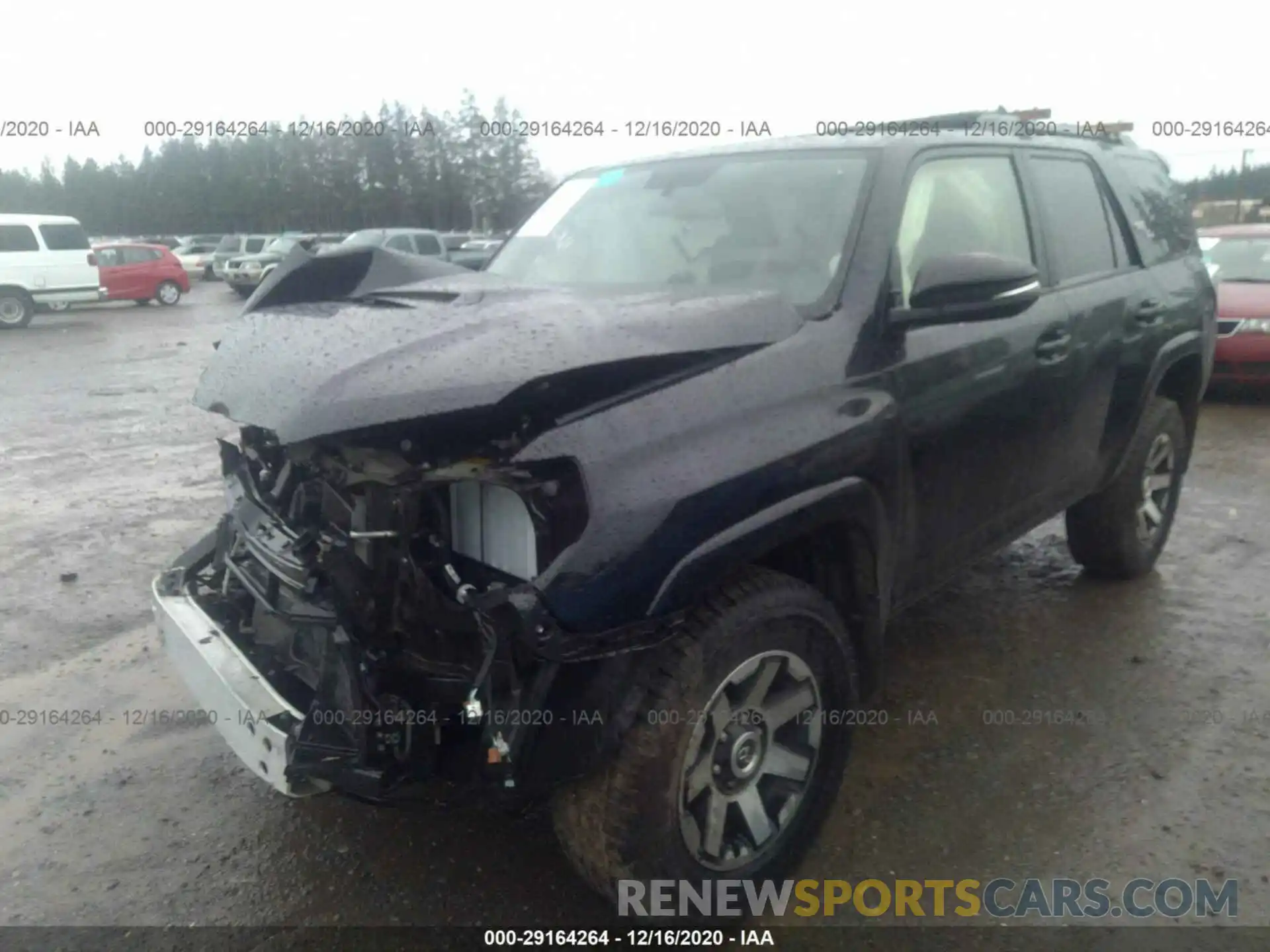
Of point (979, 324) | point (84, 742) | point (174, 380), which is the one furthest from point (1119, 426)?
point (174, 380)

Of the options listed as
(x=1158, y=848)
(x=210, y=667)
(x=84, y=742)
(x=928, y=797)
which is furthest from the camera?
(x=84, y=742)

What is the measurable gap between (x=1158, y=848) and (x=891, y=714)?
992 millimetres

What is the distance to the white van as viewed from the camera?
771 inches

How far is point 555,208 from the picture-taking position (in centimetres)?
407

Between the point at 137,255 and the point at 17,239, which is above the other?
the point at 17,239

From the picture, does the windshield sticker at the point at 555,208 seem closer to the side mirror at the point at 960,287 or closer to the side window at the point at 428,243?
the side mirror at the point at 960,287

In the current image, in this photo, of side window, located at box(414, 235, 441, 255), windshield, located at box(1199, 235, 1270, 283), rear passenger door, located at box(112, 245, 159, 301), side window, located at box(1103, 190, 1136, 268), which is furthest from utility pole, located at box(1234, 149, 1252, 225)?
rear passenger door, located at box(112, 245, 159, 301)

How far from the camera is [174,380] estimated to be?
12.0 metres

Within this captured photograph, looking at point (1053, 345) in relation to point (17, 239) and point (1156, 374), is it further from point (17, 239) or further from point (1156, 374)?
point (17, 239)

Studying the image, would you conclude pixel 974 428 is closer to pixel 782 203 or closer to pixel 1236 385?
pixel 782 203

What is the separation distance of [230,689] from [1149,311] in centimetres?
380

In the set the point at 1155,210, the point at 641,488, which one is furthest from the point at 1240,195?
the point at 641,488

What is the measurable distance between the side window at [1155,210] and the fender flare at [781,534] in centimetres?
247

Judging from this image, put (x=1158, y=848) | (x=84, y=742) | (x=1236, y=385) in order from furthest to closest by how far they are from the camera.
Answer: (x=1236, y=385), (x=84, y=742), (x=1158, y=848)
